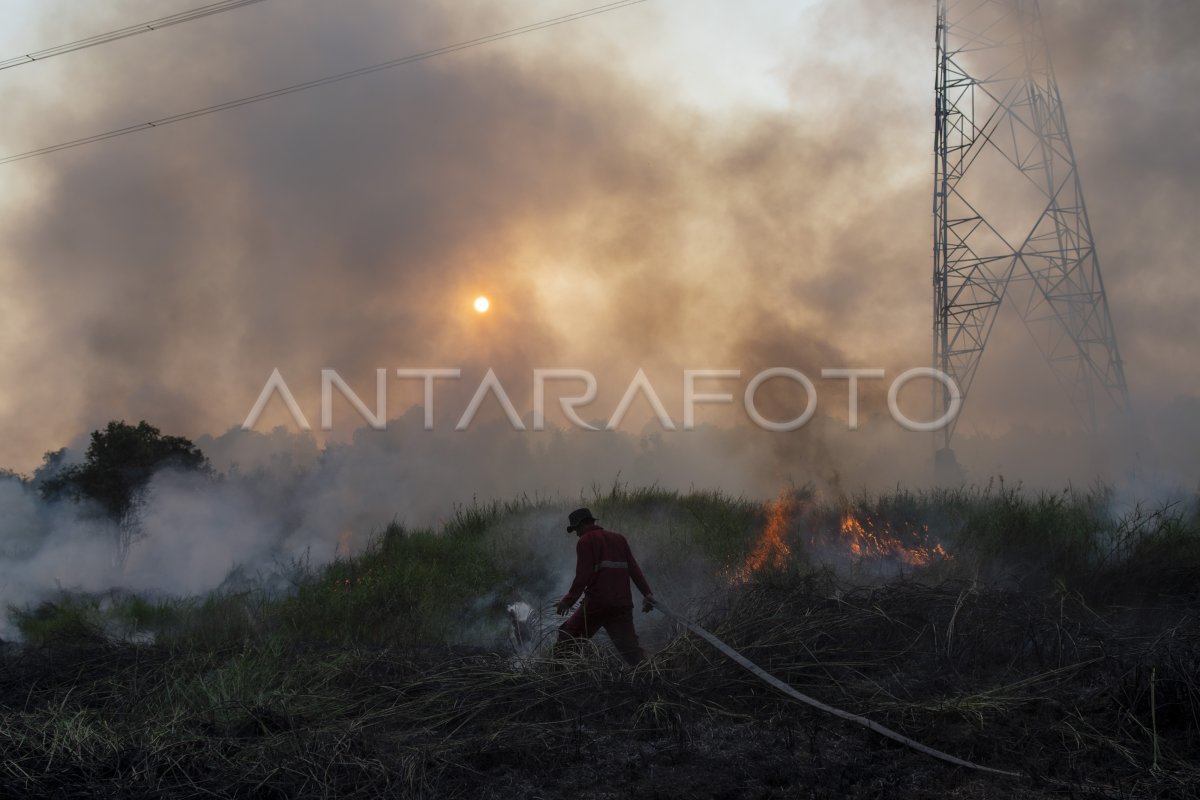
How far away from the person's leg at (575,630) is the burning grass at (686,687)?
0.25m

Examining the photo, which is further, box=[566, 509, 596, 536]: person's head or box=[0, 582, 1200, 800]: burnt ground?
box=[566, 509, 596, 536]: person's head

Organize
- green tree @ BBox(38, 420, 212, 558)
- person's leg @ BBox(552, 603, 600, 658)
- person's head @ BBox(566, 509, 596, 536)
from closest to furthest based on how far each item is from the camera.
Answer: person's leg @ BBox(552, 603, 600, 658)
person's head @ BBox(566, 509, 596, 536)
green tree @ BBox(38, 420, 212, 558)

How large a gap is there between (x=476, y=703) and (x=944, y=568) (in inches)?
286

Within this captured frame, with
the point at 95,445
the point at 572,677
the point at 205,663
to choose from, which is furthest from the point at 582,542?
the point at 95,445

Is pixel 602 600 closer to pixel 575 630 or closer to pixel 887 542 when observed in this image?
pixel 575 630

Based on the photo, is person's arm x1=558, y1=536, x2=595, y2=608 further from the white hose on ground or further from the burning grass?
the white hose on ground

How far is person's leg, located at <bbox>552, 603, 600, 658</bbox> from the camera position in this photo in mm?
8820

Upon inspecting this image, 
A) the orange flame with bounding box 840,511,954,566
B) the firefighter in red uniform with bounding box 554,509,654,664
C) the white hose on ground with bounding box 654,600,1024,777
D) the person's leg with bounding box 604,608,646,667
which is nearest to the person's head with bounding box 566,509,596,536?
the firefighter in red uniform with bounding box 554,509,654,664

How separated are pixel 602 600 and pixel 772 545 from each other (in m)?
5.97

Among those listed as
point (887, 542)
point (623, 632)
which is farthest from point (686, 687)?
point (887, 542)

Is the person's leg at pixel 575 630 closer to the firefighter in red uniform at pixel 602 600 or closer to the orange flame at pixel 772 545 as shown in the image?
the firefighter in red uniform at pixel 602 600

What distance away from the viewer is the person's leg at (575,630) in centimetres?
882

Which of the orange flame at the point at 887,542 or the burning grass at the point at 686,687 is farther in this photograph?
the orange flame at the point at 887,542

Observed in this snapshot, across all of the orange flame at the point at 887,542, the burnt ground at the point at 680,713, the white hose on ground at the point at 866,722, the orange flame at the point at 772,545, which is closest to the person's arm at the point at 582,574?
the burnt ground at the point at 680,713
